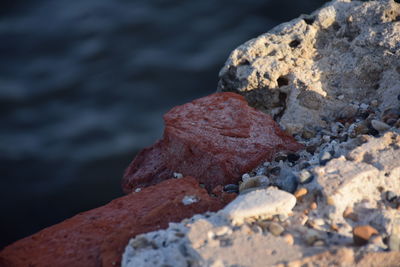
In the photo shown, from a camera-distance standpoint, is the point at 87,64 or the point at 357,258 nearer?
the point at 357,258

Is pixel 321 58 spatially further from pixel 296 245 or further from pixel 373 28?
pixel 296 245

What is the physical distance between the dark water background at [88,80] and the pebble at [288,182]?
4.86 feet

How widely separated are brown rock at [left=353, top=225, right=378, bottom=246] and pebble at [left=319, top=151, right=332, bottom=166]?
0.38 meters

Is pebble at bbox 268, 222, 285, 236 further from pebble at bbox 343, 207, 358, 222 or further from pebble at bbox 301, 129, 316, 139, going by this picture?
pebble at bbox 301, 129, 316, 139

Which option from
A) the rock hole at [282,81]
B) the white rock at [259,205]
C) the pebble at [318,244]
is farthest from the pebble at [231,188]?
the rock hole at [282,81]

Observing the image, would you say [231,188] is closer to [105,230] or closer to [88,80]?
[105,230]

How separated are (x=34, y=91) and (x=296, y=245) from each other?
3.00 meters

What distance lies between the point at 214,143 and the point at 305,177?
623 millimetres

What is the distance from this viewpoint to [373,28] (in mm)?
3168

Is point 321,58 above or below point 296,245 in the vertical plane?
above

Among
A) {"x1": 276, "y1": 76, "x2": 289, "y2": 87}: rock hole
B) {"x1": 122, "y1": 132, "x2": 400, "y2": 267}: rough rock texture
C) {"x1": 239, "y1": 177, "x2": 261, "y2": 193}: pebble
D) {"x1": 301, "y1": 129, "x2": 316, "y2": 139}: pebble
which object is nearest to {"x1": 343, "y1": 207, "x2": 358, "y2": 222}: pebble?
{"x1": 122, "y1": 132, "x2": 400, "y2": 267}: rough rock texture

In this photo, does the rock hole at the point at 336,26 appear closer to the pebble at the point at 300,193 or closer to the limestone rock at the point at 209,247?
the pebble at the point at 300,193

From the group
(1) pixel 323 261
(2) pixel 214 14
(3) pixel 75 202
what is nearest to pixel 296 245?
(1) pixel 323 261

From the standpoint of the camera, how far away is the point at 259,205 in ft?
7.05
